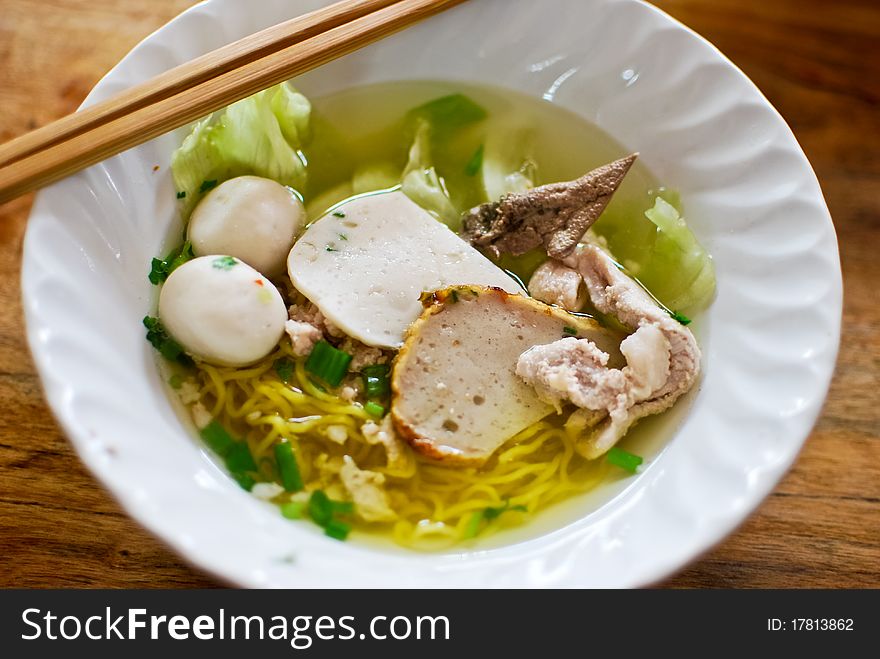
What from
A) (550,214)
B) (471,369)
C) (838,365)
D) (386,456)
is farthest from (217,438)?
(838,365)

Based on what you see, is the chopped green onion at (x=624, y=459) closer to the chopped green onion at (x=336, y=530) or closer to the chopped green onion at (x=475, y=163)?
the chopped green onion at (x=336, y=530)

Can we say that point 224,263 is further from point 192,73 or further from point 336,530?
point 336,530

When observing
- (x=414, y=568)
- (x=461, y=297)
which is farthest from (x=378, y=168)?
(x=414, y=568)

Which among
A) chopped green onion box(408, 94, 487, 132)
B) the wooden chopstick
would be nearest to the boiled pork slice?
chopped green onion box(408, 94, 487, 132)

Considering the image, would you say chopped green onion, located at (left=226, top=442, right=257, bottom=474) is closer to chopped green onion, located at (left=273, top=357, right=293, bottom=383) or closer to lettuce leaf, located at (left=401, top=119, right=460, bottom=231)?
chopped green onion, located at (left=273, top=357, right=293, bottom=383)

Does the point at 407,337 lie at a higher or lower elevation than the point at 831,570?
higher

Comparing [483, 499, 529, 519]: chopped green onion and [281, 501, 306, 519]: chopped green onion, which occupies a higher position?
[281, 501, 306, 519]: chopped green onion

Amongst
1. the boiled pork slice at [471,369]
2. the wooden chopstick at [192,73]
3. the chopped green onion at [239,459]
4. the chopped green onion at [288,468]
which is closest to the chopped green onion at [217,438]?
the chopped green onion at [239,459]
